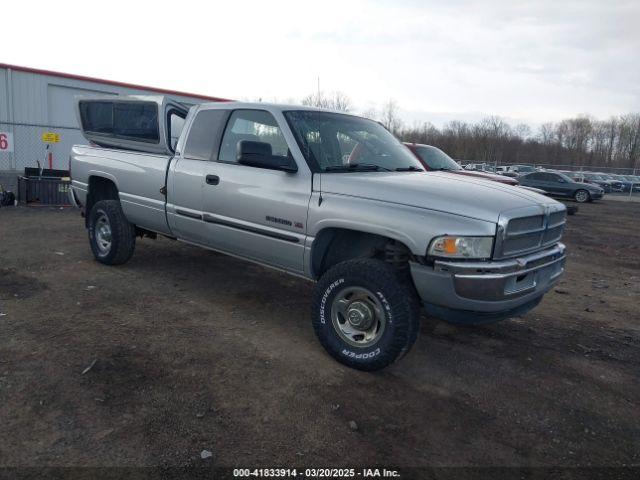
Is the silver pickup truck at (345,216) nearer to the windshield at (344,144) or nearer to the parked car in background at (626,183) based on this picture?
the windshield at (344,144)

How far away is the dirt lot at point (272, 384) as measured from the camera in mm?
2705

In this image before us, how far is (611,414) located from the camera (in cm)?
326

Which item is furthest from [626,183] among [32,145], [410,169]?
[410,169]

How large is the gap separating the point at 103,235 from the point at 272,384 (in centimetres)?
376

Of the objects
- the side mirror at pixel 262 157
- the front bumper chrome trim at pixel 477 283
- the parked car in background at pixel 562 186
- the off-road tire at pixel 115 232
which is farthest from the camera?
the parked car in background at pixel 562 186

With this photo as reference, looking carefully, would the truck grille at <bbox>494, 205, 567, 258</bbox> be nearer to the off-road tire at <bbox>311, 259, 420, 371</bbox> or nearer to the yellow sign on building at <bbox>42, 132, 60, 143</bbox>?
the off-road tire at <bbox>311, 259, 420, 371</bbox>

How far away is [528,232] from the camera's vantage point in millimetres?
3438

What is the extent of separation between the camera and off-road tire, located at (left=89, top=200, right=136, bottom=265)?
5.74 meters

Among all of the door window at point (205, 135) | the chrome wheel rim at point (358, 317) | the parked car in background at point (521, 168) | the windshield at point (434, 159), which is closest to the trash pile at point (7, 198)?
the door window at point (205, 135)

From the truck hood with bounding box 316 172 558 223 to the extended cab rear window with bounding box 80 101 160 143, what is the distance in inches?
101

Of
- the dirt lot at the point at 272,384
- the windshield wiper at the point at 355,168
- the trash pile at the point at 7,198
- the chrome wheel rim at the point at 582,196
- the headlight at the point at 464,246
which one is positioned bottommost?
the dirt lot at the point at 272,384

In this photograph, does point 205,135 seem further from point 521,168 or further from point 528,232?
point 521,168

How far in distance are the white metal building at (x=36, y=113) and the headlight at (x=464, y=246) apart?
13911 mm

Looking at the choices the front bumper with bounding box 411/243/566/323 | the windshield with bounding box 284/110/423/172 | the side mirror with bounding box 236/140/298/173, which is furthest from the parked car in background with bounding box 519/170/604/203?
the side mirror with bounding box 236/140/298/173
